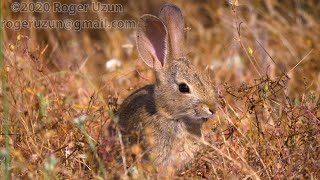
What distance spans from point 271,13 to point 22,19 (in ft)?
8.06

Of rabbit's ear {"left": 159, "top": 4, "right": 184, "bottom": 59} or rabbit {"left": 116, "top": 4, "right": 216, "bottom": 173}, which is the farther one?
rabbit's ear {"left": 159, "top": 4, "right": 184, "bottom": 59}

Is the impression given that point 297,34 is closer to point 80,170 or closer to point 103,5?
point 103,5

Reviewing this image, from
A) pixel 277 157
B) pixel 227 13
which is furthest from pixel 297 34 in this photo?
pixel 277 157

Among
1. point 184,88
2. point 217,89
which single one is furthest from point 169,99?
point 217,89

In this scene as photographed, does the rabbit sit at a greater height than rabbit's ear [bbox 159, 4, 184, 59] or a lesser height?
lesser

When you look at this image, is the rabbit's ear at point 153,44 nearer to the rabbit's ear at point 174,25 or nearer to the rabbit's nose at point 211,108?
the rabbit's ear at point 174,25

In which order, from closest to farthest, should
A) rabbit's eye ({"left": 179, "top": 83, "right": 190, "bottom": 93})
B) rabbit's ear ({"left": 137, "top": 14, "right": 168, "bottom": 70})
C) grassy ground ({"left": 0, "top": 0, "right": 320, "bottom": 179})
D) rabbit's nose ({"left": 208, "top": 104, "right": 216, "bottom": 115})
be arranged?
1. grassy ground ({"left": 0, "top": 0, "right": 320, "bottom": 179})
2. rabbit's nose ({"left": 208, "top": 104, "right": 216, "bottom": 115})
3. rabbit's eye ({"left": 179, "top": 83, "right": 190, "bottom": 93})
4. rabbit's ear ({"left": 137, "top": 14, "right": 168, "bottom": 70})

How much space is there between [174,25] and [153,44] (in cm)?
19

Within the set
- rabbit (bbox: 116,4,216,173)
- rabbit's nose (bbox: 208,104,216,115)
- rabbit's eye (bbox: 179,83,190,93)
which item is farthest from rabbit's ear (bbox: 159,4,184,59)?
rabbit's nose (bbox: 208,104,216,115)

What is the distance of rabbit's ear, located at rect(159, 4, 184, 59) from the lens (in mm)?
4305

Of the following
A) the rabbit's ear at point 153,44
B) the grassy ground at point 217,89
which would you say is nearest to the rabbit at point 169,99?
the rabbit's ear at point 153,44

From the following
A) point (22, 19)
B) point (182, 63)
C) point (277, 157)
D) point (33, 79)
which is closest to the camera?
point (277, 157)

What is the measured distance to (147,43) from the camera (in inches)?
171

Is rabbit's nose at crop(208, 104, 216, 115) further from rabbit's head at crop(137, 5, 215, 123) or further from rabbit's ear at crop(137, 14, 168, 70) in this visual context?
rabbit's ear at crop(137, 14, 168, 70)
